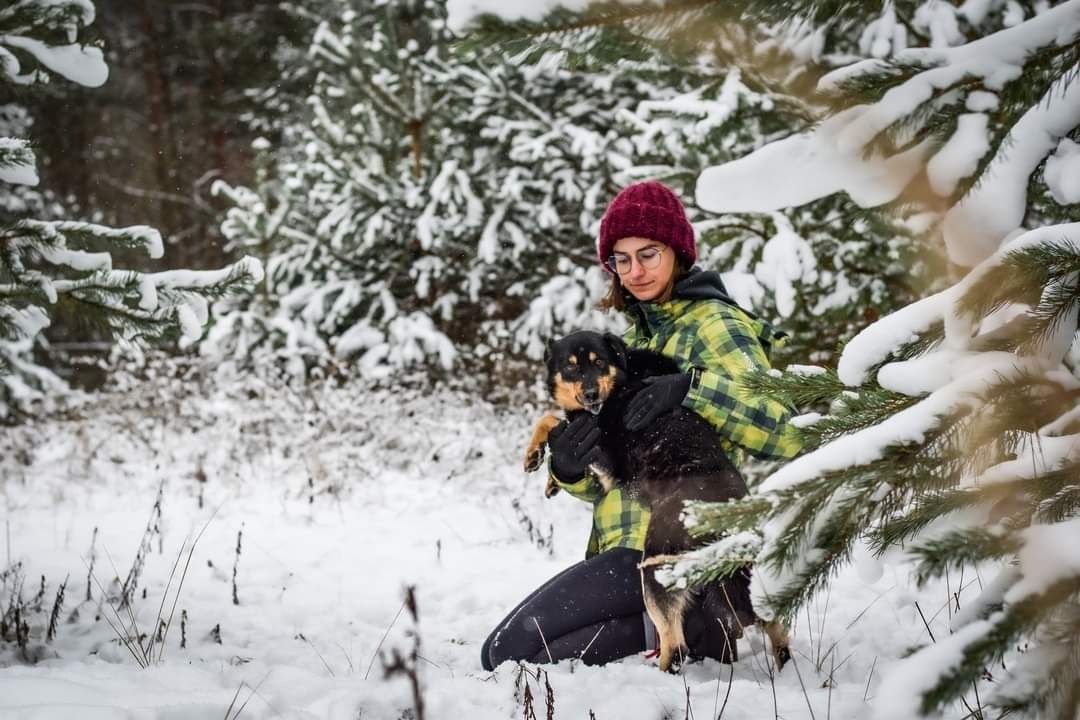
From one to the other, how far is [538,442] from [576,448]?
203 millimetres

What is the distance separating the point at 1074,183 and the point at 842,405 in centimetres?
57

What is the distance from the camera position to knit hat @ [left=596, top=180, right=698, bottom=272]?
9.14ft

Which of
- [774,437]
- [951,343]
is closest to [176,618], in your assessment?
[774,437]

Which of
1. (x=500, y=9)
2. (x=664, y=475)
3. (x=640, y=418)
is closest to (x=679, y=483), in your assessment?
(x=664, y=475)

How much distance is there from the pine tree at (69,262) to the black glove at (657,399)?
1.86 meters

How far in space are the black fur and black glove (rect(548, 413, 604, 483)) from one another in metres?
0.07

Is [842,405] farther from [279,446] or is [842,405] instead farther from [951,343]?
[279,446]

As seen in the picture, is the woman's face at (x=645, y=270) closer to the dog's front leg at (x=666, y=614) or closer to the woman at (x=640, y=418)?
the woman at (x=640, y=418)

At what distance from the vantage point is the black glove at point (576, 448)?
108 inches

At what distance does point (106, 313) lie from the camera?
291 cm

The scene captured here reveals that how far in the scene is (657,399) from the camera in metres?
2.52

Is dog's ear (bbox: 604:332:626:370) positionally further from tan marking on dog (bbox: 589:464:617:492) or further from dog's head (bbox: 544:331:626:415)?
tan marking on dog (bbox: 589:464:617:492)

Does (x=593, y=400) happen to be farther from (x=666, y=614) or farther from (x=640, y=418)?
(x=666, y=614)

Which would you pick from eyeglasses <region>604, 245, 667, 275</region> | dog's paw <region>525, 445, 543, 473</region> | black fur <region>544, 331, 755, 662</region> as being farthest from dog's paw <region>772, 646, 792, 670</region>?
eyeglasses <region>604, 245, 667, 275</region>
